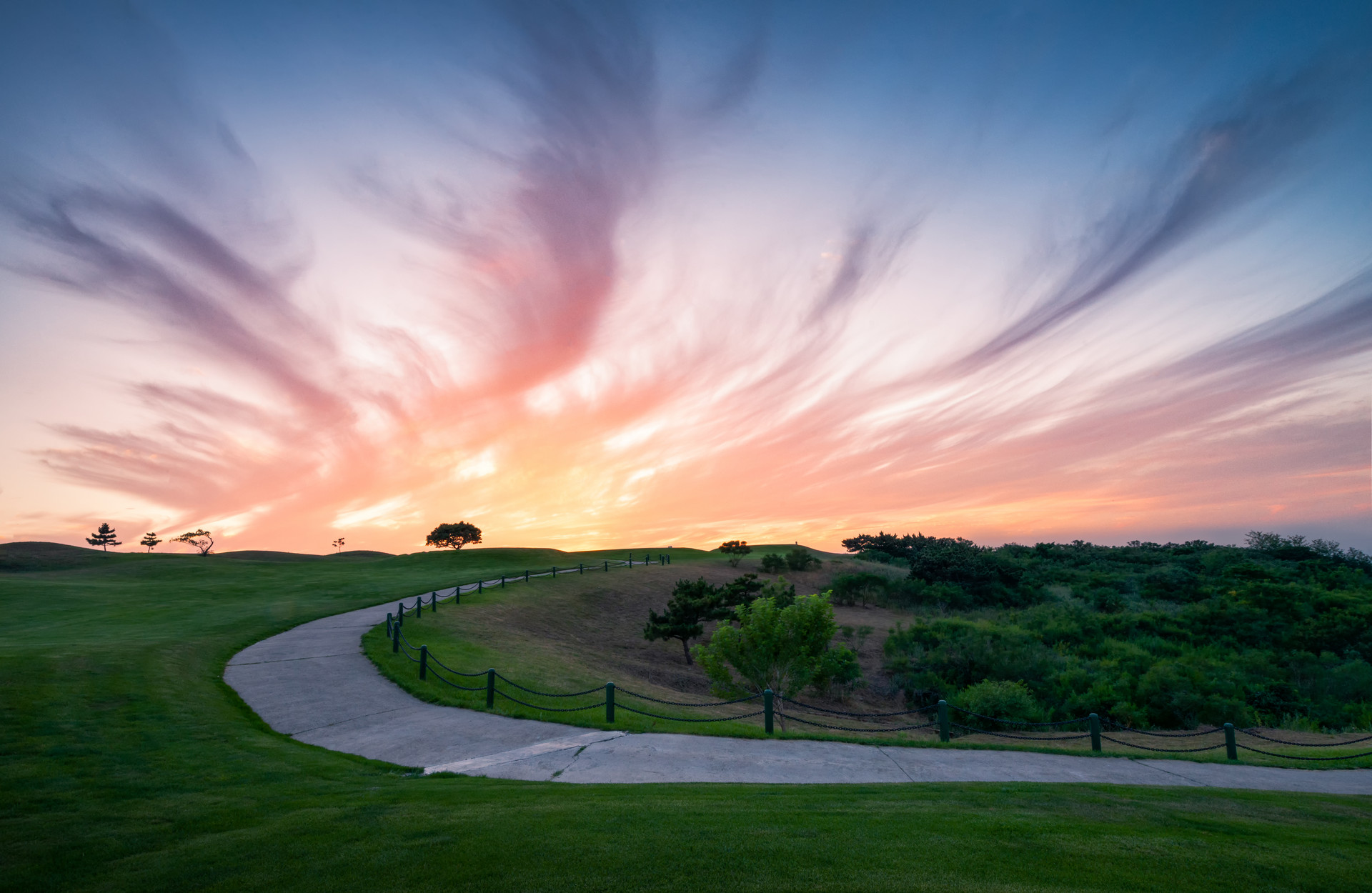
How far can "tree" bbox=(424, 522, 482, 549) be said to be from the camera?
9094cm

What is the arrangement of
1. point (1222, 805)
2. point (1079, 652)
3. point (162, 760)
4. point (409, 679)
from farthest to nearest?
1. point (1079, 652)
2. point (409, 679)
3. point (162, 760)
4. point (1222, 805)

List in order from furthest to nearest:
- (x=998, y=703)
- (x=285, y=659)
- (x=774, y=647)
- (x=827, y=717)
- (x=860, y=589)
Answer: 1. (x=860, y=589)
2. (x=827, y=717)
3. (x=998, y=703)
4. (x=774, y=647)
5. (x=285, y=659)

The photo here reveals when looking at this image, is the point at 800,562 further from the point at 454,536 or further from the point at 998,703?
the point at 454,536

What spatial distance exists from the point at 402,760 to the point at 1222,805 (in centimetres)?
1292

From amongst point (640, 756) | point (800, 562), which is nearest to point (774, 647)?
point (640, 756)

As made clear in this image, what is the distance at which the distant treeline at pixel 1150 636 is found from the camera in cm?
2447

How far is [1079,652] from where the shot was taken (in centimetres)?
3186

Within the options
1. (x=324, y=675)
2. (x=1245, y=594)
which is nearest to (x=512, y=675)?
(x=324, y=675)

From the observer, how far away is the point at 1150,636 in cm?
3397

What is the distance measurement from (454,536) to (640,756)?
8601 cm

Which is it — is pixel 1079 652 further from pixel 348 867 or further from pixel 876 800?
pixel 348 867

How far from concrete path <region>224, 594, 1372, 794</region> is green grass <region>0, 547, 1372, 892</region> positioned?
2.95ft

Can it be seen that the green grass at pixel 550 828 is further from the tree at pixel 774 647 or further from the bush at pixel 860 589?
the bush at pixel 860 589

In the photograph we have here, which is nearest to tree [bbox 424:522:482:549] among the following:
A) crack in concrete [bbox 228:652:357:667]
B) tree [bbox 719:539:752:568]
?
tree [bbox 719:539:752:568]
